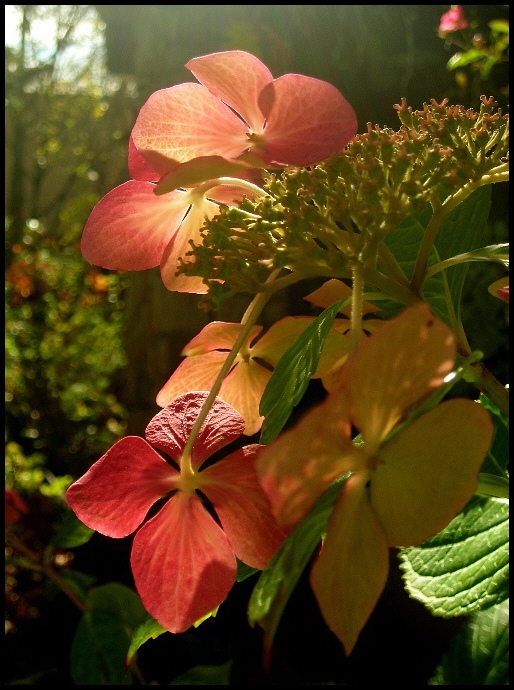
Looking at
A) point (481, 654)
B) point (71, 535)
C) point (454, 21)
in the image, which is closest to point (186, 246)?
point (481, 654)

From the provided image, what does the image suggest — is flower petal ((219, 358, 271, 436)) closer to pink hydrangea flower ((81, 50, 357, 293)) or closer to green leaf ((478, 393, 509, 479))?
pink hydrangea flower ((81, 50, 357, 293))

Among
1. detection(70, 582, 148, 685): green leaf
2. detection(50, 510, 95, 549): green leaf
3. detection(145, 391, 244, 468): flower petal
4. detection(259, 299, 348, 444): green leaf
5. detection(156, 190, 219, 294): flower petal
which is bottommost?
detection(70, 582, 148, 685): green leaf

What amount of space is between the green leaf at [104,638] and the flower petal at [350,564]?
3.58 feet

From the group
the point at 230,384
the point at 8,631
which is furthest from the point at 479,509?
the point at 8,631

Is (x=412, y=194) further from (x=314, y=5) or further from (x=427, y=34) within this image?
(x=427, y=34)

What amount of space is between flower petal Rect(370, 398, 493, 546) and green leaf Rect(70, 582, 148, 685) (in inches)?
43.7

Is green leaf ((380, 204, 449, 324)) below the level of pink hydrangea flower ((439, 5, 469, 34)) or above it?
below

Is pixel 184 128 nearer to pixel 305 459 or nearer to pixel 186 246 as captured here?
pixel 186 246

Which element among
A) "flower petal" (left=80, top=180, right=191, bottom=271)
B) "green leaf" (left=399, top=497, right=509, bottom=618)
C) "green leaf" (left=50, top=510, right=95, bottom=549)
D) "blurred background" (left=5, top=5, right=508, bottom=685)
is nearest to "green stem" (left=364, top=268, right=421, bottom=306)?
"flower petal" (left=80, top=180, right=191, bottom=271)

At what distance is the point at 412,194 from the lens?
0.28 meters

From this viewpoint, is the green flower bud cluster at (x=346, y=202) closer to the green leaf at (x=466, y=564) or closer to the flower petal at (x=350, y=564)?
the flower petal at (x=350, y=564)

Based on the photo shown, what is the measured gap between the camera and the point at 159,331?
2.25 m

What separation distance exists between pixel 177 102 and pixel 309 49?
6.45 ft

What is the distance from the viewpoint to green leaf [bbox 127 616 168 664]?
1.07ft
